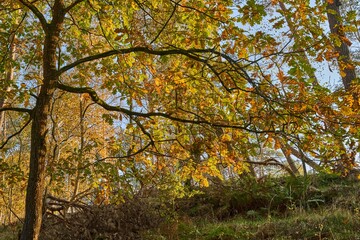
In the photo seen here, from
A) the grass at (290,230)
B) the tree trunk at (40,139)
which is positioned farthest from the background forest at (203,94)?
the grass at (290,230)

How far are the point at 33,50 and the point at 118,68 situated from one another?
187 cm

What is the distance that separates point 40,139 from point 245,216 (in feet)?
18.0

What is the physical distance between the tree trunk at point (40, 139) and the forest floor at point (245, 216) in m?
2.31

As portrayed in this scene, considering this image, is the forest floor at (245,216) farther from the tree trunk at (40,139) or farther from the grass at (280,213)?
the tree trunk at (40,139)

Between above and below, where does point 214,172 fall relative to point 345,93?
below

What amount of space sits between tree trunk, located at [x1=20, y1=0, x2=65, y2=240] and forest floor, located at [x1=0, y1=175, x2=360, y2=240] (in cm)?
231

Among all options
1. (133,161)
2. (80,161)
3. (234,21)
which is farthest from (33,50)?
(234,21)

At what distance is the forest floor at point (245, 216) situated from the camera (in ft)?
18.7

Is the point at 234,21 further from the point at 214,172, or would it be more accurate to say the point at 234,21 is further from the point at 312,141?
the point at 214,172

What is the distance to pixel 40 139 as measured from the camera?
3.98 metres

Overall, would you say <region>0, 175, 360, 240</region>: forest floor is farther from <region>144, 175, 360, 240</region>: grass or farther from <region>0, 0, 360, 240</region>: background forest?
<region>0, 0, 360, 240</region>: background forest

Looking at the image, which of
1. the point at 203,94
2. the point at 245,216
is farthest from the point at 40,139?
the point at 245,216

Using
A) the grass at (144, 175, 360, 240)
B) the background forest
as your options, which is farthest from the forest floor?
the background forest

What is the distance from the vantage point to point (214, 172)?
4.28 meters
